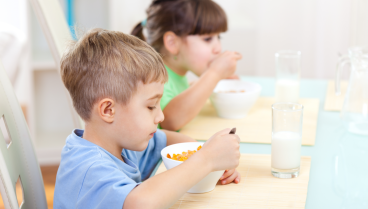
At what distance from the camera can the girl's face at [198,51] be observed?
4.50 feet

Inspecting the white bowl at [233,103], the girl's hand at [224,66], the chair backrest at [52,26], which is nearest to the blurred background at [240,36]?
the chair backrest at [52,26]

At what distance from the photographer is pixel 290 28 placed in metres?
2.83

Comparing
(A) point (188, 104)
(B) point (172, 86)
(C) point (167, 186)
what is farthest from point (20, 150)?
(B) point (172, 86)

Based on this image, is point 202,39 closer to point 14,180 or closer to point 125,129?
point 125,129

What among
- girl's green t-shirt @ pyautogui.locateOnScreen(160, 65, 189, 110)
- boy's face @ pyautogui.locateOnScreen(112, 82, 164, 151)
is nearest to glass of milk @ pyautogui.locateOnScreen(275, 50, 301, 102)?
girl's green t-shirt @ pyautogui.locateOnScreen(160, 65, 189, 110)

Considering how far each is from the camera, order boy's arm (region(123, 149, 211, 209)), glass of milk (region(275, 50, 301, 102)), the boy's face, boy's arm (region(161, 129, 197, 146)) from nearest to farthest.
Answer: boy's arm (region(123, 149, 211, 209)), the boy's face, boy's arm (region(161, 129, 197, 146)), glass of milk (region(275, 50, 301, 102))

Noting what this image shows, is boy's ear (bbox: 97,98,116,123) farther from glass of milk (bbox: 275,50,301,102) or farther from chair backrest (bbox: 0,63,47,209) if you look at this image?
glass of milk (bbox: 275,50,301,102)

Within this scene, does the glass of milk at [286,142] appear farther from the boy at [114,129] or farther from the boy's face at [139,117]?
the boy's face at [139,117]

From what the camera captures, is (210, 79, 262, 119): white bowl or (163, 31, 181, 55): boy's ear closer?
(210, 79, 262, 119): white bowl

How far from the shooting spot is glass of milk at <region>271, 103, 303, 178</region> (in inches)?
29.3

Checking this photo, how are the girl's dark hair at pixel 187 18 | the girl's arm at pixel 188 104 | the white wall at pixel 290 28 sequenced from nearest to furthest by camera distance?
the girl's arm at pixel 188 104 → the girl's dark hair at pixel 187 18 → the white wall at pixel 290 28

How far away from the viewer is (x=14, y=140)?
743mm

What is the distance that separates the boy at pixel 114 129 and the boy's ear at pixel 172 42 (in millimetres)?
623

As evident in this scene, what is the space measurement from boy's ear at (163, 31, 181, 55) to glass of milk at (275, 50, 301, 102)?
0.36m
